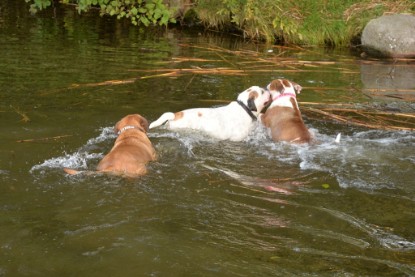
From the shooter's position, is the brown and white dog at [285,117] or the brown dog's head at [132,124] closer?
the brown dog's head at [132,124]

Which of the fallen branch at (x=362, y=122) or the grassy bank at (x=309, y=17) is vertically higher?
the grassy bank at (x=309, y=17)

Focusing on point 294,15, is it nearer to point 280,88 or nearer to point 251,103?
point 280,88

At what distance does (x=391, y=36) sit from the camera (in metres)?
15.2

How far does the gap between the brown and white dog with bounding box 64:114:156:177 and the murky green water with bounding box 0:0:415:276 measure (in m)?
0.12

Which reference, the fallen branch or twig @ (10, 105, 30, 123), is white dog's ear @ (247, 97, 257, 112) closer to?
the fallen branch

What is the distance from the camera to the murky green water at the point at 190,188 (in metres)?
5.35

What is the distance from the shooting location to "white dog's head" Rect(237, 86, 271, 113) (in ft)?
29.7

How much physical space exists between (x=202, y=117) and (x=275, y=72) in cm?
438

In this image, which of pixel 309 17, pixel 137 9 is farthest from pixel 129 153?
pixel 137 9

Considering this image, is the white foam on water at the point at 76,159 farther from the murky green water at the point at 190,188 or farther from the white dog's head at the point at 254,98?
the white dog's head at the point at 254,98

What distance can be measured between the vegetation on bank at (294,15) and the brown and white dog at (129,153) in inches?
358

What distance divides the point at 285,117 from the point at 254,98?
553 millimetres

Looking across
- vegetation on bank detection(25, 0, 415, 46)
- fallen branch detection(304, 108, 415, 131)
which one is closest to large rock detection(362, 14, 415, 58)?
vegetation on bank detection(25, 0, 415, 46)

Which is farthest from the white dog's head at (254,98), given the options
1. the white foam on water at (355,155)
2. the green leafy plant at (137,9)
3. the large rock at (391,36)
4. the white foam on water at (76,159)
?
the green leafy plant at (137,9)
